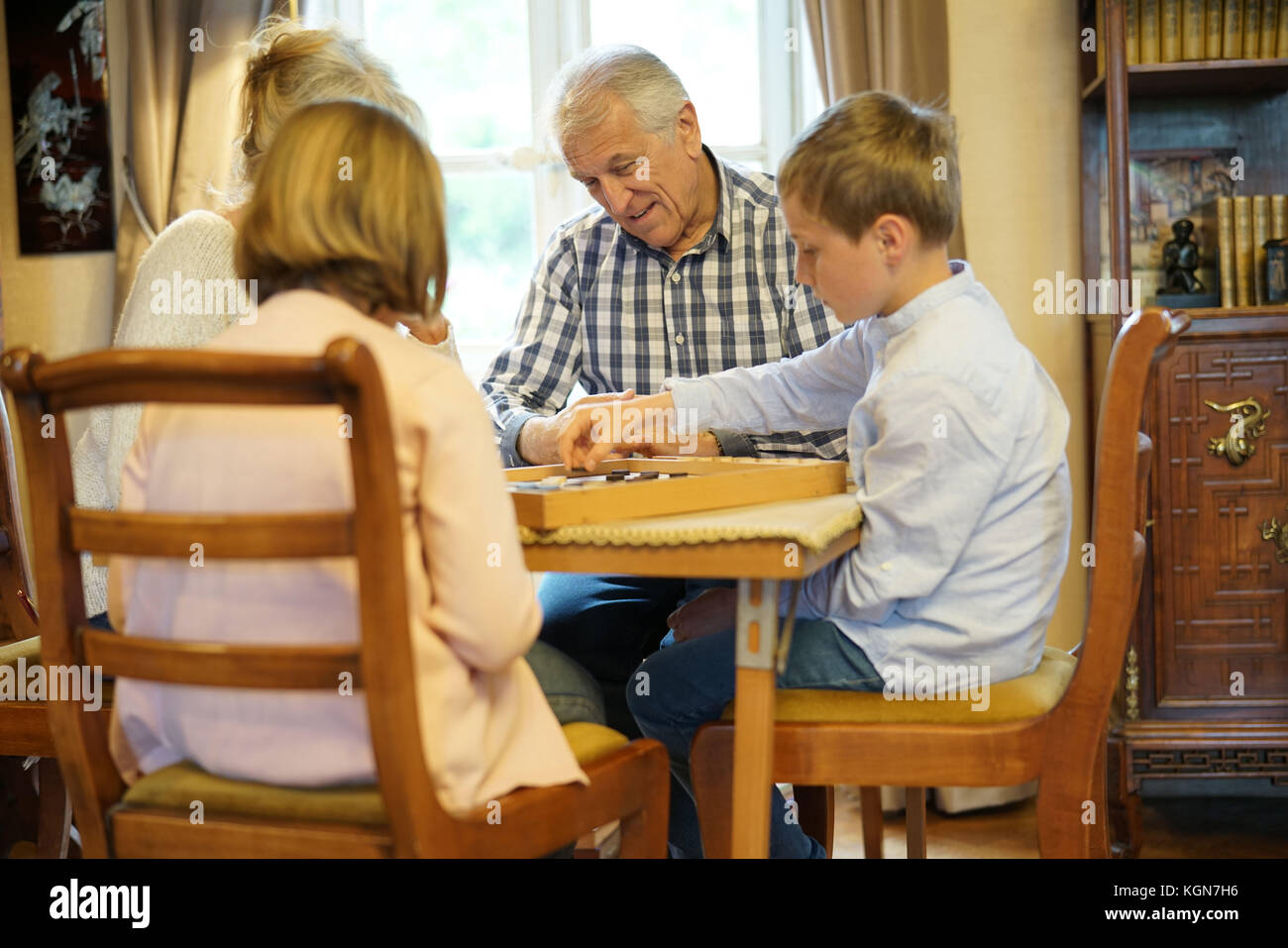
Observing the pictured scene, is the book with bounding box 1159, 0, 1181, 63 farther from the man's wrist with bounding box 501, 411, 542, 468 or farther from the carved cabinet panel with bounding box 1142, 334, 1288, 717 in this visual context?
the man's wrist with bounding box 501, 411, 542, 468

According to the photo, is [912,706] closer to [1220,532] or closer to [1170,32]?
[1220,532]

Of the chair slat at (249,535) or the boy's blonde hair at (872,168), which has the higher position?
the boy's blonde hair at (872,168)

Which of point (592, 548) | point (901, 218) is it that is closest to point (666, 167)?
point (901, 218)

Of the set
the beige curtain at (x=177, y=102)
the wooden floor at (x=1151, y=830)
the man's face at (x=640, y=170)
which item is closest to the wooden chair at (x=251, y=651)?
the man's face at (x=640, y=170)

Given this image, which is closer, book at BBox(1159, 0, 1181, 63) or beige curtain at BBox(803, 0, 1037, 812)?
book at BBox(1159, 0, 1181, 63)

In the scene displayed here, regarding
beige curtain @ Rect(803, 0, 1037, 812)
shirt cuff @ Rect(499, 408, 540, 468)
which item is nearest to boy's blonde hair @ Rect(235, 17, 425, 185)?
shirt cuff @ Rect(499, 408, 540, 468)

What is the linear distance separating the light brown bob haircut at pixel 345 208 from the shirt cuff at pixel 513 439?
3.33 ft

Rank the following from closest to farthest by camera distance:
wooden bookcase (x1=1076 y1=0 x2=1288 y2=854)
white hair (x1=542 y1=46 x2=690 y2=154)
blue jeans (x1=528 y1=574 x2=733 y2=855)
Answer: blue jeans (x1=528 y1=574 x2=733 y2=855) < white hair (x1=542 y1=46 x2=690 y2=154) < wooden bookcase (x1=1076 y1=0 x2=1288 y2=854)

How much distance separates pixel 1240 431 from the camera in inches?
106

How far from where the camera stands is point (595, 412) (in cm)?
183

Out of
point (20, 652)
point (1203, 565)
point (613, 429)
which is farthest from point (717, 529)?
point (1203, 565)

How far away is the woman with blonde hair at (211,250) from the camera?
1.77 m

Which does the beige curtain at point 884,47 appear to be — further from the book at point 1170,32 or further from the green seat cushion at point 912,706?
the green seat cushion at point 912,706

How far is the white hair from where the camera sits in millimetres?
2248
